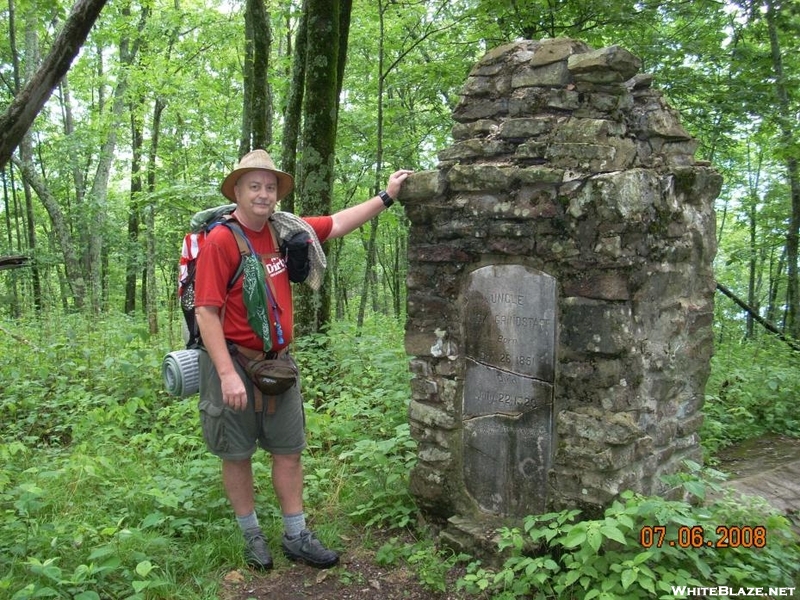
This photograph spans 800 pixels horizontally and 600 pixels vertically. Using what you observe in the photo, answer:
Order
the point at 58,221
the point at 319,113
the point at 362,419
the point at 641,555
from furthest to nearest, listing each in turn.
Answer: the point at 58,221
the point at 319,113
the point at 362,419
the point at 641,555

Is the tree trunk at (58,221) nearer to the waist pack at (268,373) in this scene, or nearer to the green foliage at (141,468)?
the green foliage at (141,468)

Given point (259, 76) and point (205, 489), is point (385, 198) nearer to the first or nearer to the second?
point (205, 489)

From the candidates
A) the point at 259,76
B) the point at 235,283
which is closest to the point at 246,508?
the point at 235,283

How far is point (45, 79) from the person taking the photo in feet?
11.3

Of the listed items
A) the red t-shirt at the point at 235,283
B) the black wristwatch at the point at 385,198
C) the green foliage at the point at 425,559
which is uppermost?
the black wristwatch at the point at 385,198

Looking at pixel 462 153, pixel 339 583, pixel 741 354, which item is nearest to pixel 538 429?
pixel 339 583

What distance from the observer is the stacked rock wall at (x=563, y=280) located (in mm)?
3090

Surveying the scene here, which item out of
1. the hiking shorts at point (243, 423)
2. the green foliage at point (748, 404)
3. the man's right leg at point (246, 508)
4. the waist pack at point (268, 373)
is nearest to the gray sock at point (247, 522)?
the man's right leg at point (246, 508)

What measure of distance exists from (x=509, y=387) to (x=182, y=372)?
1877 millimetres

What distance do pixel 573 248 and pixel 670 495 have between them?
169cm

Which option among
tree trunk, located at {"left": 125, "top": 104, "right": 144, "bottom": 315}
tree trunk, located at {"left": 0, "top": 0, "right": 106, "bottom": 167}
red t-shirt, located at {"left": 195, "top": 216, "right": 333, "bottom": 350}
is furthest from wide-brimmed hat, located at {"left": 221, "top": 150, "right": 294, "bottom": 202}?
tree trunk, located at {"left": 125, "top": 104, "right": 144, "bottom": 315}

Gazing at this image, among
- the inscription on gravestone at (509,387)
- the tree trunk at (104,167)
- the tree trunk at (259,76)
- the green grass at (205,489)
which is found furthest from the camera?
the tree trunk at (104,167)

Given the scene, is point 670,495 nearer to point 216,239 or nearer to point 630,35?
point 216,239

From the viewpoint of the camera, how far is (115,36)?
1295cm
